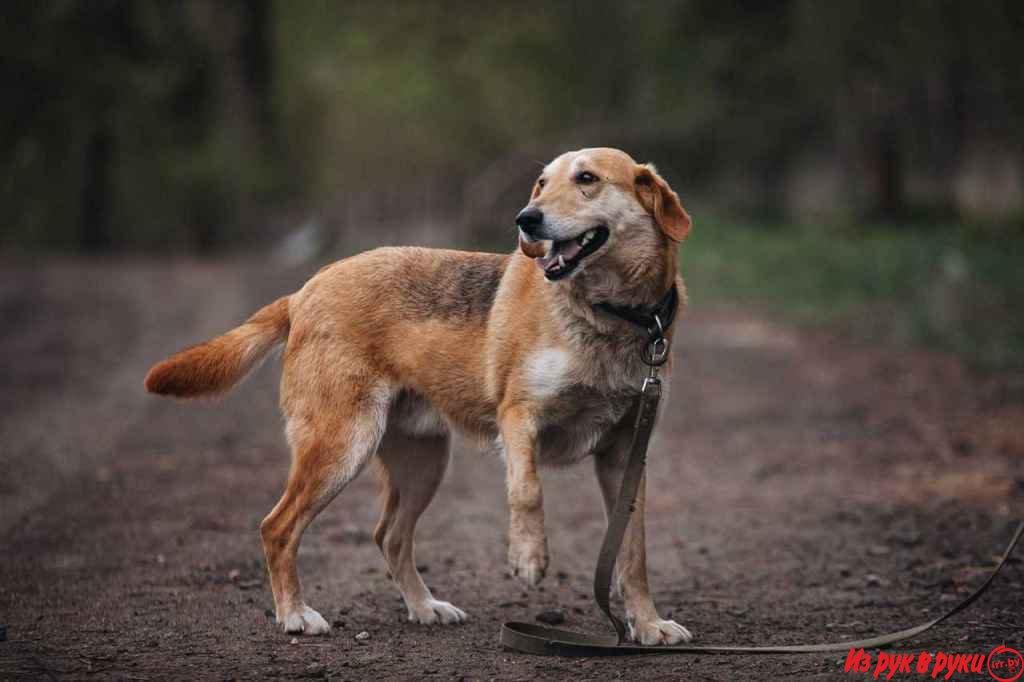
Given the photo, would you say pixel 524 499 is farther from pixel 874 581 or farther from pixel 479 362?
pixel 874 581

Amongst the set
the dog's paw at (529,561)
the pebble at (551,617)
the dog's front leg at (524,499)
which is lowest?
the pebble at (551,617)

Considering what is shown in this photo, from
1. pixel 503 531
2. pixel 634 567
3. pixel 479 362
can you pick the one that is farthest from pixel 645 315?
Answer: pixel 503 531

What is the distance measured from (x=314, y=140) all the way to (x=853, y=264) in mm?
20277

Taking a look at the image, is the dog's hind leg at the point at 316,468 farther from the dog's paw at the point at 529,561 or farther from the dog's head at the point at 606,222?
the dog's head at the point at 606,222

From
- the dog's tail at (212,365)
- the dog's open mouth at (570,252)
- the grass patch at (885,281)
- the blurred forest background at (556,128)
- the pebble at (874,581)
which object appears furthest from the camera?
the blurred forest background at (556,128)

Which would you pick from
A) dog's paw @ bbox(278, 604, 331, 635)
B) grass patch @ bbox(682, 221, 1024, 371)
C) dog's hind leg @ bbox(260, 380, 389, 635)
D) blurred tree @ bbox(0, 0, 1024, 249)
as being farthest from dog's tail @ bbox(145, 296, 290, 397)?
blurred tree @ bbox(0, 0, 1024, 249)

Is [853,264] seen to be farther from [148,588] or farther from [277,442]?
[148,588]

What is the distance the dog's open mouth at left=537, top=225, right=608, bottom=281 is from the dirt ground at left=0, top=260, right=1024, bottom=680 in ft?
5.06

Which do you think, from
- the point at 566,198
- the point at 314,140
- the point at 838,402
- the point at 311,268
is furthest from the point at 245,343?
the point at 314,140

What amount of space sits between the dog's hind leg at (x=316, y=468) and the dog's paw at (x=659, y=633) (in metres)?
1.31

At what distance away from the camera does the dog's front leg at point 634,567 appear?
512cm

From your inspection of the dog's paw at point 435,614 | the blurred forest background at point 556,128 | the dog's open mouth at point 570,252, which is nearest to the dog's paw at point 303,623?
the dog's paw at point 435,614

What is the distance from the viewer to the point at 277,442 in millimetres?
9922

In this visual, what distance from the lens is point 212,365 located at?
5496 millimetres
